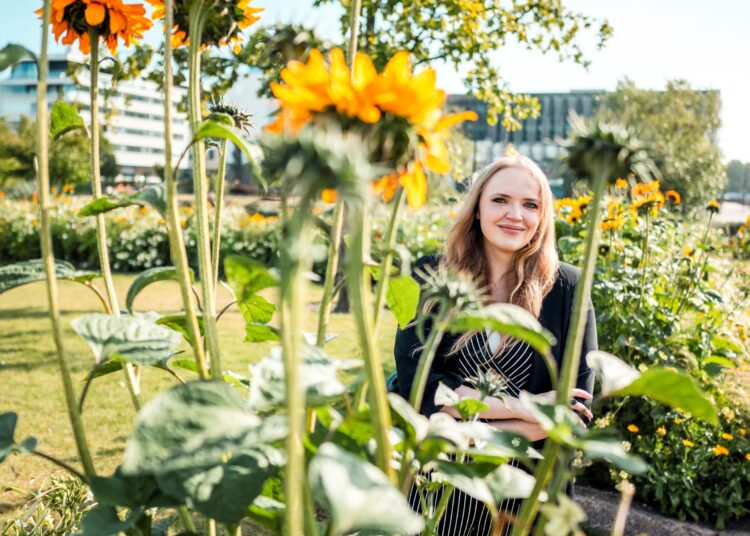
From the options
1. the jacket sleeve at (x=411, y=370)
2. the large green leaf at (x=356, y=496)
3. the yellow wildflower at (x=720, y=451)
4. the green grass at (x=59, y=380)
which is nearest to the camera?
the large green leaf at (x=356, y=496)

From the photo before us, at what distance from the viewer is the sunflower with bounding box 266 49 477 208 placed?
1.80ft

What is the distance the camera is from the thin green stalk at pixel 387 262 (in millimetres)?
679

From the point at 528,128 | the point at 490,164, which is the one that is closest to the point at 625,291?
the point at 490,164

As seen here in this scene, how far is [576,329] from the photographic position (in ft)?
2.01

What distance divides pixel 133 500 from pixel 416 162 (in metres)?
0.43

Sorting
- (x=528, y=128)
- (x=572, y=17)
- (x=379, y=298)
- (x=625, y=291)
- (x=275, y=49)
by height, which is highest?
(x=528, y=128)

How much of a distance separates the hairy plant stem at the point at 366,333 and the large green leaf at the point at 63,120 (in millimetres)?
577

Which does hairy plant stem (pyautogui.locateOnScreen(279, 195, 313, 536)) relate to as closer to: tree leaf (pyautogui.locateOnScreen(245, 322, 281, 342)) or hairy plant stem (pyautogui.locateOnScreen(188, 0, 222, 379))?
hairy plant stem (pyautogui.locateOnScreen(188, 0, 222, 379))

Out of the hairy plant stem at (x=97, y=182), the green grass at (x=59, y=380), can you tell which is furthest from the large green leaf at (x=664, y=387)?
the green grass at (x=59, y=380)

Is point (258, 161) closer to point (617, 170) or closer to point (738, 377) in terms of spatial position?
point (617, 170)

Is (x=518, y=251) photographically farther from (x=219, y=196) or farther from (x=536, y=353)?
(x=219, y=196)

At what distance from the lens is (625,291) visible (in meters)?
3.53

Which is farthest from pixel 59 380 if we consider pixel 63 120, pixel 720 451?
pixel 63 120

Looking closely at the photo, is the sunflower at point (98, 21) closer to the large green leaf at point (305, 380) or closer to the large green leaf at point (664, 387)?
the large green leaf at point (305, 380)
